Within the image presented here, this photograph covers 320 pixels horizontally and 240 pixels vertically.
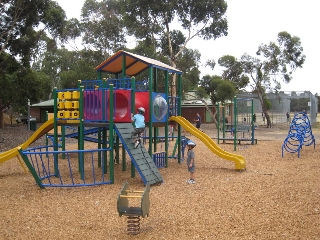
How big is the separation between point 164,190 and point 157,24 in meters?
26.4

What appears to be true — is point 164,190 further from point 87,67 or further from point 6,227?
point 87,67

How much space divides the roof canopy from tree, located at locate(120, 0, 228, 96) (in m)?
18.5

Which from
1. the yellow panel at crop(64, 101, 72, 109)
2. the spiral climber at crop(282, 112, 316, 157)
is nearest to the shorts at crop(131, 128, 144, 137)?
the yellow panel at crop(64, 101, 72, 109)

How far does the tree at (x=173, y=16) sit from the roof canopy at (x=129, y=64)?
18.5 meters

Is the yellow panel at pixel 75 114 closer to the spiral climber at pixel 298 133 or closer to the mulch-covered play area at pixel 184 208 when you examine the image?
the mulch-covered play area at pixel 184 208

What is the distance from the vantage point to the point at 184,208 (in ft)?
21.0

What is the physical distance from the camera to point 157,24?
32406mm

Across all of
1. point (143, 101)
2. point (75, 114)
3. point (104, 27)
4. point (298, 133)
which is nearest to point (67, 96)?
point (75, 114)

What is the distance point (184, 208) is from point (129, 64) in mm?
6340

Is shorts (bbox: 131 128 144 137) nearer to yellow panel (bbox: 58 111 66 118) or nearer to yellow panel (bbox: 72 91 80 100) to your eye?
yellow panel (bbox: 72 91 80 100)

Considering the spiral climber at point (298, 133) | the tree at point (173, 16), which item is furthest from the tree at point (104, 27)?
the spiral climber at point (298, 133)

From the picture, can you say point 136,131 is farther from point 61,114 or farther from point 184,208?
point 184,208

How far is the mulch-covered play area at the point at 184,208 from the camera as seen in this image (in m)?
5.12

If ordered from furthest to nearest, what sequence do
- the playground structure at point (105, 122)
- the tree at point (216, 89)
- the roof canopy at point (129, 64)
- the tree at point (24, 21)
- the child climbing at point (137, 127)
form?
the tree at point (216, 89)
the tree at point (24, 21)
the roof canopy at point (129, 64)
the child climbing at point (137, 127)
the playground structure at point (105, 122)
